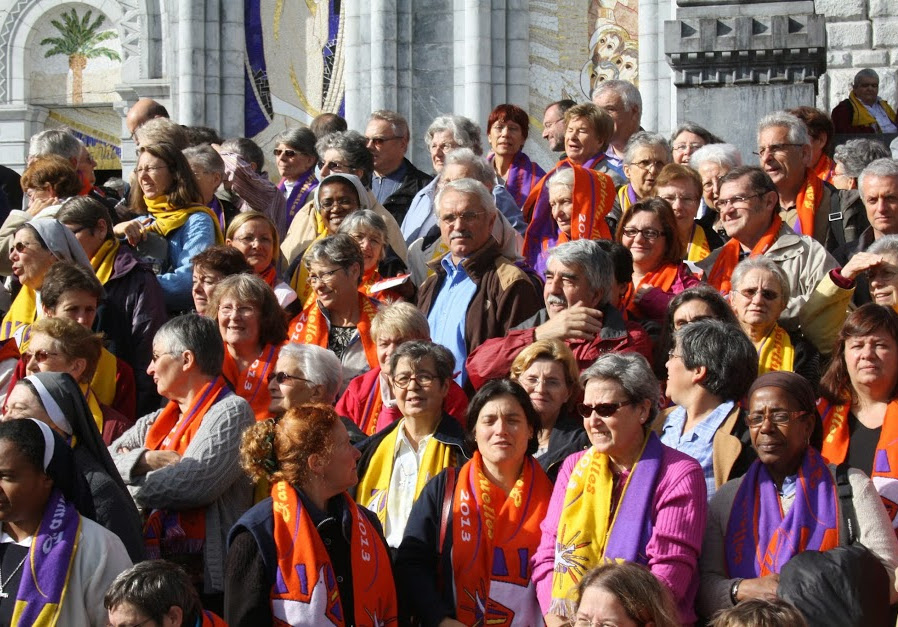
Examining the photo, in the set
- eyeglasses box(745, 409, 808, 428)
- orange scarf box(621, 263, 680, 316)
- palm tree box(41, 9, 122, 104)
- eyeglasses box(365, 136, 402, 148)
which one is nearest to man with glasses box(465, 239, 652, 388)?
orange scarf box(621, 263, 680, 316)

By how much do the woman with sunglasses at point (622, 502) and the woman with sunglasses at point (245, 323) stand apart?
75.0 inches

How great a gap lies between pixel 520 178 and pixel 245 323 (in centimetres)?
342

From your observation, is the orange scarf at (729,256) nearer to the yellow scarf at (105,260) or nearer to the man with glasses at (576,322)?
the man with glasses at (576,322)

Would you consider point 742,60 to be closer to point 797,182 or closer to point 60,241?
point 797,182

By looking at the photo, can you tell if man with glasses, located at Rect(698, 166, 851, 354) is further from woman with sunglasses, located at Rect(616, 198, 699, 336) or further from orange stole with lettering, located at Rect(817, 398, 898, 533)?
orange stole with lettering, located at Rect(817, 398, 898, 533)

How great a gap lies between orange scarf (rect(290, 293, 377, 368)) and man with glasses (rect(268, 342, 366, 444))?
63cm

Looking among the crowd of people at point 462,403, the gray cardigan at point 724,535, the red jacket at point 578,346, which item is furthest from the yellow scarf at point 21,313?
the gray cardigan at point 724,535

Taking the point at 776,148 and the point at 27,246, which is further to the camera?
the point at 776,148

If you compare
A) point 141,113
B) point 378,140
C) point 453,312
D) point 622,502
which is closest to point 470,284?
point 453,312

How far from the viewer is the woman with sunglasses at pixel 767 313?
6.87 m

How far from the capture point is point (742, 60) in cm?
1074

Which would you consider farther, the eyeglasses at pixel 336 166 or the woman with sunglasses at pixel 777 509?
the eyeglasses at pixel 336 166

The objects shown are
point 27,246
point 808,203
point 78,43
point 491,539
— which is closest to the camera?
point 491,539

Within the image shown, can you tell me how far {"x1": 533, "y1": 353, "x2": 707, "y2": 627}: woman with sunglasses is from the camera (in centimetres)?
540
